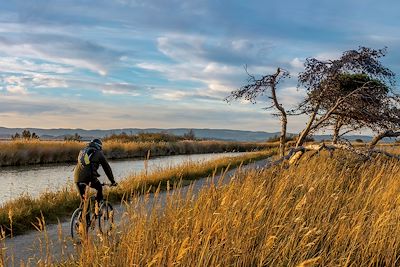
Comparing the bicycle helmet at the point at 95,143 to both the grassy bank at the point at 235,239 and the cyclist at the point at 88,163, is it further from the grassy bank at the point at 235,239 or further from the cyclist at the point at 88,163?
the grassy bank at the point at 235,239

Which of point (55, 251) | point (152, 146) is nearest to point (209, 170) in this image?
point (55, 251)

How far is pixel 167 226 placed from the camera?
4137mm

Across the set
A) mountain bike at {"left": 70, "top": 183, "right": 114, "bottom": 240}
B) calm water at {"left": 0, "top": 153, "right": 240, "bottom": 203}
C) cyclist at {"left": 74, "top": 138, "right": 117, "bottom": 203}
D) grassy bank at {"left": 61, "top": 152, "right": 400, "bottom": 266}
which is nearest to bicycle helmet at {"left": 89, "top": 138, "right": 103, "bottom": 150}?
cyclist at {"left": 74, "top": 138, "right": 117, "bottom": 203}

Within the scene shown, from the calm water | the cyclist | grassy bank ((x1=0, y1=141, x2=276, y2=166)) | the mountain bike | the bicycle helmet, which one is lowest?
the calm water

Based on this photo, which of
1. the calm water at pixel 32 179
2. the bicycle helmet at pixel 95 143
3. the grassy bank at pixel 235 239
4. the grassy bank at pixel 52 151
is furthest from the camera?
the grassy bank at pixel 52 151

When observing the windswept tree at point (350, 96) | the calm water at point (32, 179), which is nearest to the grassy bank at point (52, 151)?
the calm water at point (32, 179)

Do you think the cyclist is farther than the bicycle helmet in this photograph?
No

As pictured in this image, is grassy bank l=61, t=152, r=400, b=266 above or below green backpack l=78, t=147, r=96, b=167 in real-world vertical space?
below

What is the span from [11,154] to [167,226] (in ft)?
87.7

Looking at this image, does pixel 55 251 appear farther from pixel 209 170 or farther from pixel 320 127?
pixel 209 170

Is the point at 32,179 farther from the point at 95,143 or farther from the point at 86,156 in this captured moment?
the point at 86,156

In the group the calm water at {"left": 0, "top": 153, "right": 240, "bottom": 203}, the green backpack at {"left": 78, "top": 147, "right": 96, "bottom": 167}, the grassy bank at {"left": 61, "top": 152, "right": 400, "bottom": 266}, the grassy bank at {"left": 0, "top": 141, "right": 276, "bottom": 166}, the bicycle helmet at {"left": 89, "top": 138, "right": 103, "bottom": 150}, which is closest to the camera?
the grassy bank at {"left": 61, "top": 152, "right": 400, "bottom": 266}

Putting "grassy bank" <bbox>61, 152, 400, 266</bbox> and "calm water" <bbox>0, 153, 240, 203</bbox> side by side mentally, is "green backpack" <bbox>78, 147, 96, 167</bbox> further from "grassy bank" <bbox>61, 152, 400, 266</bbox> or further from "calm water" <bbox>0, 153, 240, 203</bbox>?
"calm water" <bbox>0, 153, 240, 203</bbox>

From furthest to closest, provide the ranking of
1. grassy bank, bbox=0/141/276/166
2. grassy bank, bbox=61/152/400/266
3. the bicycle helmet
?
grassy bank, bbox=0/141/276/166
the bicycle helmet
grassy bank, bbox=61/152/400/266
